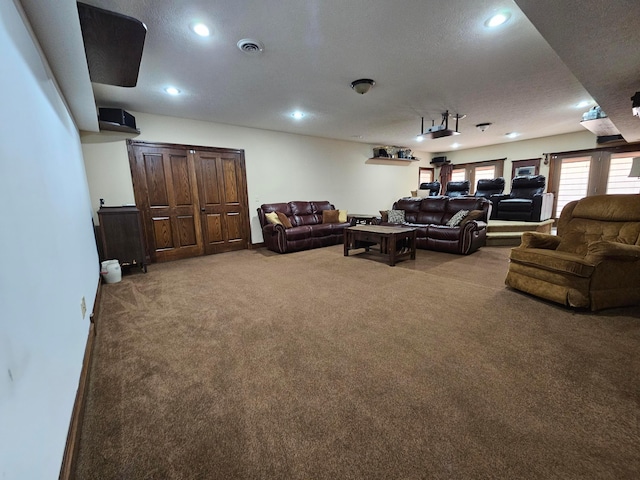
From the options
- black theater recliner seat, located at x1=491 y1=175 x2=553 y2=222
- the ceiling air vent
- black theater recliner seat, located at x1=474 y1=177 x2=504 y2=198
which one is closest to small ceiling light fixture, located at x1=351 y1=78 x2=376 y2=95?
the ceiling air vent

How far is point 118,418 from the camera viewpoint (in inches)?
51.6

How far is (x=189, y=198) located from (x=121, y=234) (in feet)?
4.33

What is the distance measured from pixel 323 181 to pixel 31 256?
5863 mm

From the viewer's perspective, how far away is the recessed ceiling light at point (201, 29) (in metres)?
2.09

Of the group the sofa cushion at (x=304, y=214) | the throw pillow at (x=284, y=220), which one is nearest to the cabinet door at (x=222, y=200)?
the throw pillow at (x=284, y=220)

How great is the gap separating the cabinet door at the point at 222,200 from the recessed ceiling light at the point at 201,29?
273 centimetres

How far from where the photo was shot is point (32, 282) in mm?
1062

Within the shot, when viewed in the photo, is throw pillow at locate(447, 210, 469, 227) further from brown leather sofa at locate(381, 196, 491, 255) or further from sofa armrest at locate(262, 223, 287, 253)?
sofa armrest at locate(262, 223, 287, 253)

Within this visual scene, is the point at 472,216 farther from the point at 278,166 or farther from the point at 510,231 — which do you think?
the point at 278,166

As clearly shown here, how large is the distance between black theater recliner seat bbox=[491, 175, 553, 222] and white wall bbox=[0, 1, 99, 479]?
24.8ft

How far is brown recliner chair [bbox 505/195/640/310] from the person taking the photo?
7.36 feet

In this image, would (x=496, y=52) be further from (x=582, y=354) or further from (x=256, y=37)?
(x=582, y=354)

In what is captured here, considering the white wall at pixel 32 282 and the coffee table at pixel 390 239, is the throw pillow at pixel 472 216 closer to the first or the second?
the coffee table at pixel 390 239

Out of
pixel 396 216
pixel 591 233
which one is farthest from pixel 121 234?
pixel 591 233
